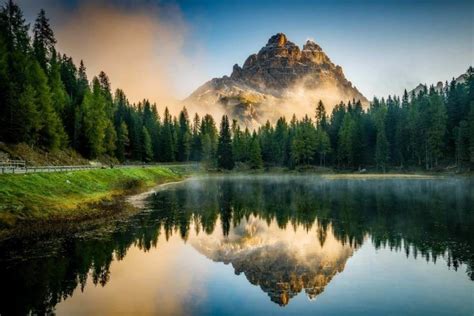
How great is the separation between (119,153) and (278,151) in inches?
2680

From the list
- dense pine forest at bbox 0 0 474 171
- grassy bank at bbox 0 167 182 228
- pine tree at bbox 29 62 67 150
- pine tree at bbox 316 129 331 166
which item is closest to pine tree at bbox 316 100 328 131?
dense pine forest at bbox 0 0 474 171

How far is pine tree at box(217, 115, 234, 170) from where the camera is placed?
13888cm

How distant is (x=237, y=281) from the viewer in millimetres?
19453

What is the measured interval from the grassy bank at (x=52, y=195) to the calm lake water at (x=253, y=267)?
4.96 metres

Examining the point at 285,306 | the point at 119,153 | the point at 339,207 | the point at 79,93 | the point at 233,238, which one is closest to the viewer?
the point at 285,306

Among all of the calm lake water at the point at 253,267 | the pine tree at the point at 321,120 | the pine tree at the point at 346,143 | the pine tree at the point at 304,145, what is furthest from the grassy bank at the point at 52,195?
the pine tree at the point at 321,120

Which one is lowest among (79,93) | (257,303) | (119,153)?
(257,303)

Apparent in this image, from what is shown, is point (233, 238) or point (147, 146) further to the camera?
point (147, 146)

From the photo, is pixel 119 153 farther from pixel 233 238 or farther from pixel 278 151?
pixel 233 238

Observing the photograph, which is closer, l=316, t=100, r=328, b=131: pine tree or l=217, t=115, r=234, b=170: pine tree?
l=217, t=115, r=234, b=170: pine tree

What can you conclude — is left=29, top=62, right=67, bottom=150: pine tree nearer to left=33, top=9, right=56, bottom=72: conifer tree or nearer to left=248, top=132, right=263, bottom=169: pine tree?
left=33, top=9, right=56, bottom=72: conifer tree

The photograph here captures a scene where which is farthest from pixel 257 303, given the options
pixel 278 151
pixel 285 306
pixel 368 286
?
pixel 278 151

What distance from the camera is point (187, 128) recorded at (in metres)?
163

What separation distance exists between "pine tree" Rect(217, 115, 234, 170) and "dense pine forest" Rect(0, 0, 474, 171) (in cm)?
40
